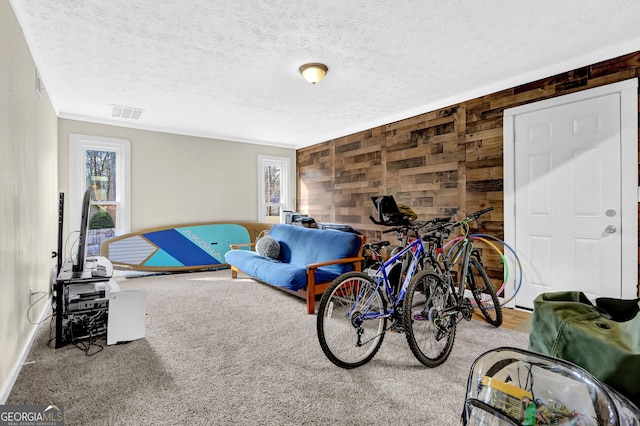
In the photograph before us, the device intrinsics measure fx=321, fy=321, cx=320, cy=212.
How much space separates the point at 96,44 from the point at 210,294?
273 centimetres

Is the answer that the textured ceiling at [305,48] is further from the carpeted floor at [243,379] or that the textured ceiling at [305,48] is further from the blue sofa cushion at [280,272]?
the carpeted floor at [243,379]

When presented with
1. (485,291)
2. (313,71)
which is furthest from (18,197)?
(485,291)

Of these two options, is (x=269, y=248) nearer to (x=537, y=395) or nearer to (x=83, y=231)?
(x=83, y=231)

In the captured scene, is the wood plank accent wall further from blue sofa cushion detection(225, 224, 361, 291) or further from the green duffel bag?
the green duffel bag

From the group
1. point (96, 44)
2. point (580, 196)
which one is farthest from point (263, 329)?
point (580, 196)

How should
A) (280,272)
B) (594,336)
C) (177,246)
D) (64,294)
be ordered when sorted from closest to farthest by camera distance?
1. (594,336)
2. (64,294)
3. (280,272)
4. (177,246)

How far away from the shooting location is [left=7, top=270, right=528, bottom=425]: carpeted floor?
1601 mm

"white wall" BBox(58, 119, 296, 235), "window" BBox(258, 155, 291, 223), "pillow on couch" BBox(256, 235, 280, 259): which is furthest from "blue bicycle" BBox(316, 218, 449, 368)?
"window" BBox(258, 155, 291, 223)

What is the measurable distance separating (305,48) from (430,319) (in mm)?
2316

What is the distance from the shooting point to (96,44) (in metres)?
2.59

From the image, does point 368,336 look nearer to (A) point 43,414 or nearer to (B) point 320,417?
(B) point 320,417

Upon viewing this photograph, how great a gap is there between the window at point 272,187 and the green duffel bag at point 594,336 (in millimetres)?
5390

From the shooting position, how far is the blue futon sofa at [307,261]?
319 cm

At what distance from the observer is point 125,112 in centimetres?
436
